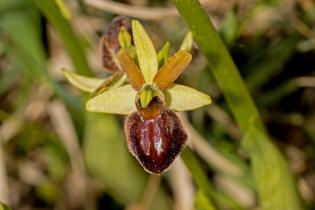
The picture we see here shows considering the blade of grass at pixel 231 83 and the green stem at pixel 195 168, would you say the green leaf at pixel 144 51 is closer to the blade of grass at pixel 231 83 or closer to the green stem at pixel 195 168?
the blade of grass at pixel 231 83

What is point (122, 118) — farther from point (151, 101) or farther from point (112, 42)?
point (151, 101)

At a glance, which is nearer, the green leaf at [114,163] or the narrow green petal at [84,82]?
the narrow green petal at [84,82]

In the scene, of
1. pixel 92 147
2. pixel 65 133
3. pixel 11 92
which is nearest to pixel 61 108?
pixel 65 133

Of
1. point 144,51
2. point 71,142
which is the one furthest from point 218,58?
point 71,142

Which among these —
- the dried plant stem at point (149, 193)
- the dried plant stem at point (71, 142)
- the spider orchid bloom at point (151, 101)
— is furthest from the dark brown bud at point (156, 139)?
the dried plant stem at point (71, 142)

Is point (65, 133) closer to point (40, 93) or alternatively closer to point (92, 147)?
point (40, 93)
